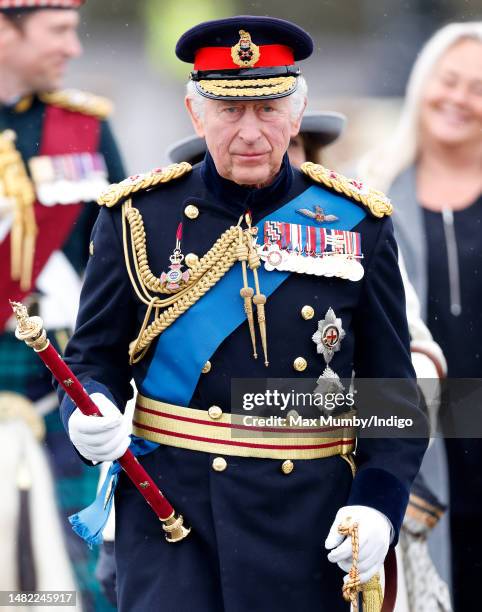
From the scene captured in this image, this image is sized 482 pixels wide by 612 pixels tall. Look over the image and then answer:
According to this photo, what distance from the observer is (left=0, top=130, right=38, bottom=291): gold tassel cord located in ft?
23.5

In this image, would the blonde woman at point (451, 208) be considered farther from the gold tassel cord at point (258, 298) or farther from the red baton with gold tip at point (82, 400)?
the red baton with gold tip at point (82, 400)

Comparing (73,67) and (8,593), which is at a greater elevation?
(73,67)

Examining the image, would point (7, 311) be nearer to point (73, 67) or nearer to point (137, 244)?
point (73, 67)

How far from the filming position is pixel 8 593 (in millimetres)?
6875

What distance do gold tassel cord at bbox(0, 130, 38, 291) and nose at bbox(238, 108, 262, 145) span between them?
2956 millimetres

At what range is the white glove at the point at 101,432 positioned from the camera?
419 centimetres

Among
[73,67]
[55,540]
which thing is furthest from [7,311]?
[73,67]

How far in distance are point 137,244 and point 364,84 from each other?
4.32m

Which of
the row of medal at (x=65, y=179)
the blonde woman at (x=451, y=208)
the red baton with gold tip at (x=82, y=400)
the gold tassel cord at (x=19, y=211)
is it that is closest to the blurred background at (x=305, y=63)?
the blonde woman at (x=451, y=208)

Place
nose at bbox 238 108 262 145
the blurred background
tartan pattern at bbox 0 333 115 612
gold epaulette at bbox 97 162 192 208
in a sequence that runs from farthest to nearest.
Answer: the blurred background < tartan pattern at bbox 0 333 115 612 < gold epaulette at bbox 97 162 192 208 < nose at bbox 238 108 262 145

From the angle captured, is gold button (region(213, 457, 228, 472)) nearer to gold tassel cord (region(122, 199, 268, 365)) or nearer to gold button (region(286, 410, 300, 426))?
gold button (region(286, 410, 300, 426))

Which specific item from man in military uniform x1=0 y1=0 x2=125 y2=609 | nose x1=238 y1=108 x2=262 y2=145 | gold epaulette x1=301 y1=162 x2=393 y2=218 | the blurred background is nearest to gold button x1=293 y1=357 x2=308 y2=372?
gold epaulette x1=301 y1=162 x2=393 y2=218

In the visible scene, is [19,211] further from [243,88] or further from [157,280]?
[243,88]

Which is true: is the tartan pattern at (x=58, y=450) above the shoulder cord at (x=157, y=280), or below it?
below
